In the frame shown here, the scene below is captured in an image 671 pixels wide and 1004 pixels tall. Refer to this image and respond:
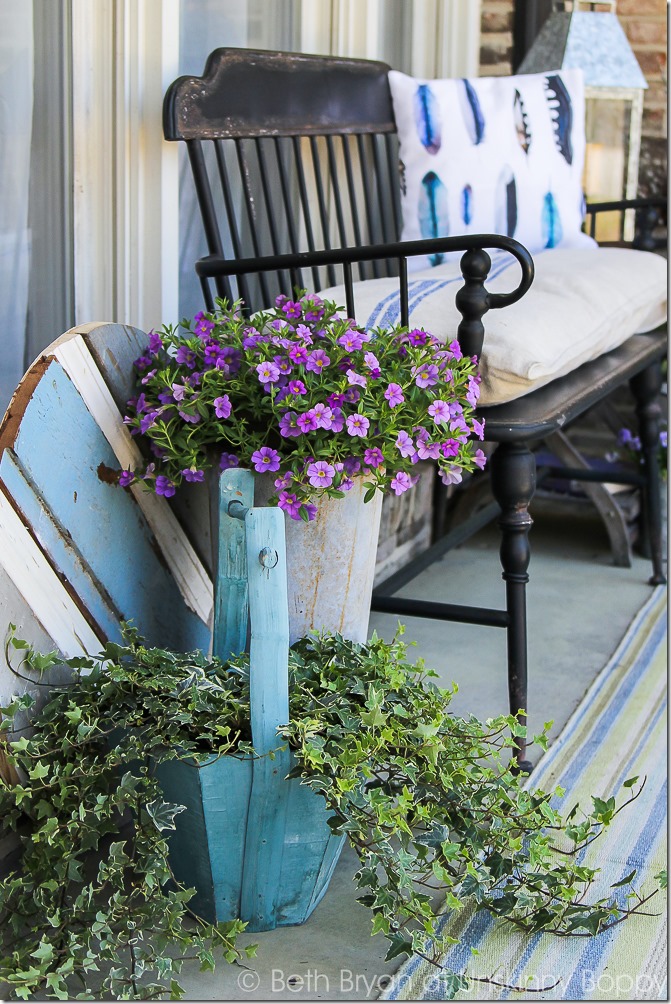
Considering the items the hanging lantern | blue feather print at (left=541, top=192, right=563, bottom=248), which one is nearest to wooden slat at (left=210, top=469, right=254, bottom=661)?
blue feather print at (left=541, top=192, right=563, bottom=248)

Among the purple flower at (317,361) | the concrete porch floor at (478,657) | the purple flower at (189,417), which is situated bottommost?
the concrete porch floor at (478,657)

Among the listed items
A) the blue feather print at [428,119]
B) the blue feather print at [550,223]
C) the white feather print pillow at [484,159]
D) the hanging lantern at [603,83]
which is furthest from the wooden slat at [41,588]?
the hanging lantern at [603,83]

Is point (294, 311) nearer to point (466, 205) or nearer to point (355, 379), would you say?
point (355, 379)

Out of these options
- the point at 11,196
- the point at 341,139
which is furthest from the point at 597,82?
the point at 11,196

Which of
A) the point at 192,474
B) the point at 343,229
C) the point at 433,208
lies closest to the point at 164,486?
the point at 192,474

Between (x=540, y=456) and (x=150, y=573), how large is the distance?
1.94m

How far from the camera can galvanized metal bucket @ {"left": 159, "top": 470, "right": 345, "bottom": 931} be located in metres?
1.30

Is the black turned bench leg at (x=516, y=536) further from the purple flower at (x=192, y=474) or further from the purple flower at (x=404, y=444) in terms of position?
the purple flower at (x=192, y=474)

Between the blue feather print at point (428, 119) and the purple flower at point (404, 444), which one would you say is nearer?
the purple flower at point (404, 444)

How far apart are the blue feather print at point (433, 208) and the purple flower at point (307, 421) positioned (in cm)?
113

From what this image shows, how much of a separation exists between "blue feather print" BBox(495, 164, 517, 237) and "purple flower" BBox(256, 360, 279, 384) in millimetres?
1203

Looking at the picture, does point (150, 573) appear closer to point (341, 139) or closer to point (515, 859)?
point (515, 859)

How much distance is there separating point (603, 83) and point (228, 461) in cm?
206

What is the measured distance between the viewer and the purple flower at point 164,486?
1.51 meters
